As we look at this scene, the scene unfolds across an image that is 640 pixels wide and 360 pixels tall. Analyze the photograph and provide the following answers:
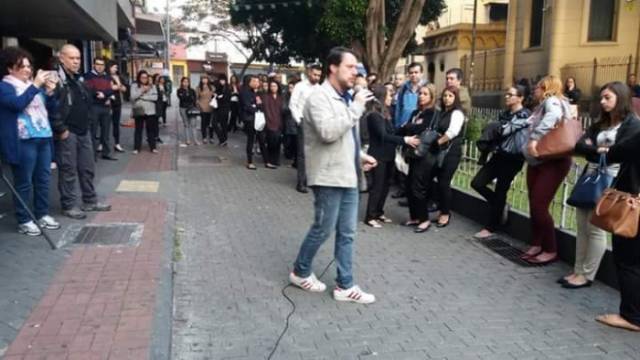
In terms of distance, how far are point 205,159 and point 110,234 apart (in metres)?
6.77

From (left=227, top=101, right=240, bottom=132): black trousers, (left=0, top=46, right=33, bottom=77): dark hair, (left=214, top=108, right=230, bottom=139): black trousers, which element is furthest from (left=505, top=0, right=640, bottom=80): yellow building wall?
(left=0, top=46, right=33, bottom=77): dark hair

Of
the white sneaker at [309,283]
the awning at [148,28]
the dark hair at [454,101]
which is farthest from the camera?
the awning at [148,28]

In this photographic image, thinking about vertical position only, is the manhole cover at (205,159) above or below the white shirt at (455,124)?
below

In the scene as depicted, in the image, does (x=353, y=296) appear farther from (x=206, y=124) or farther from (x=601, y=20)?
(x=601, y=20)

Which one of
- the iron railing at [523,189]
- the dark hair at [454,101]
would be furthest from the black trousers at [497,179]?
the dark hair at [454,101]

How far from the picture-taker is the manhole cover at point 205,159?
12.6 meters

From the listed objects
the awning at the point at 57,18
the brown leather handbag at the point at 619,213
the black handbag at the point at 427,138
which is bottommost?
the brown leather handbag at the point at 619,213

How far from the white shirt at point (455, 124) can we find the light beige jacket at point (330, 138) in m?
2.42

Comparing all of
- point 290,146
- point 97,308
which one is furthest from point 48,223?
point 290,146

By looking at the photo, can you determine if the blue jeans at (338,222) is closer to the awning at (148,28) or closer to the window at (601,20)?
the window at (601,20)

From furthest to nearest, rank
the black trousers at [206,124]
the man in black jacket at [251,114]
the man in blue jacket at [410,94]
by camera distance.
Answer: the black trousers at [206,124] < the man in black jacket at [251,114] < the man in blue jacket at [410,94]

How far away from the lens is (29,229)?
20.1ft

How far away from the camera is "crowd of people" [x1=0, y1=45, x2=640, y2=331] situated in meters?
4.48

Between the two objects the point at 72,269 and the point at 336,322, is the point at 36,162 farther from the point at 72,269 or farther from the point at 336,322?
the point at 336,322
